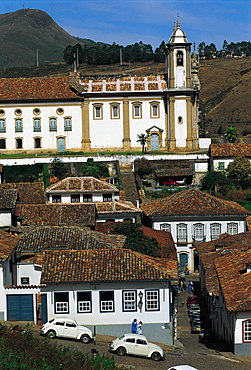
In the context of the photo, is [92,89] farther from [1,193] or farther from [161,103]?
[1,193]

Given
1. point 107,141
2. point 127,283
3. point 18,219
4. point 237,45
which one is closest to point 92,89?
point 107,141

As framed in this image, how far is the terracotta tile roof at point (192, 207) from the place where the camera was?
52.4 metres

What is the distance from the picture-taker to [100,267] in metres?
30.4

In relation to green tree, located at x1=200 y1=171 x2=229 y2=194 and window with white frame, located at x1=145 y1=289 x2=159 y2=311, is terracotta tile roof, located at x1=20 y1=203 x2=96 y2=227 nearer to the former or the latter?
window with white frame, located at x1=145 y1=289 x2=159 y2=311

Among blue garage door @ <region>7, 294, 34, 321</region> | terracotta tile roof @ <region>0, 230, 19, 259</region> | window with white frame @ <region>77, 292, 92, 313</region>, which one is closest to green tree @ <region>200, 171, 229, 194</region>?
terracotta tile roof @ <region>0, 230, 19, 259</region>

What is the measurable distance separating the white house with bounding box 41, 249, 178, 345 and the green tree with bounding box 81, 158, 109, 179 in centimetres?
3851

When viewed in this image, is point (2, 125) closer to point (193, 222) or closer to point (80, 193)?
point (80, 193)

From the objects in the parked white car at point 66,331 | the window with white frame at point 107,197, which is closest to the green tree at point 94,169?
the window with white frame at point 107,197

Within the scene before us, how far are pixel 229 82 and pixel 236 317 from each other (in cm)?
12475

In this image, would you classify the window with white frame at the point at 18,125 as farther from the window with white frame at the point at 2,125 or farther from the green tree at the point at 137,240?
the green tree at the point at 137,240

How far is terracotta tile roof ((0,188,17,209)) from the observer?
44031 mm

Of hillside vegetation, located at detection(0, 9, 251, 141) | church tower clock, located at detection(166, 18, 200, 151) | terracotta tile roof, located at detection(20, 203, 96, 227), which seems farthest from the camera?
hillside vegetation, located at detection(0, 9, 251, 141)

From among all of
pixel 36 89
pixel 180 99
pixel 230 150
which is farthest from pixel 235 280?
pixel 36 89

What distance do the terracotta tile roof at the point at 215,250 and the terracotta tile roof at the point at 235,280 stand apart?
766 millimetres
